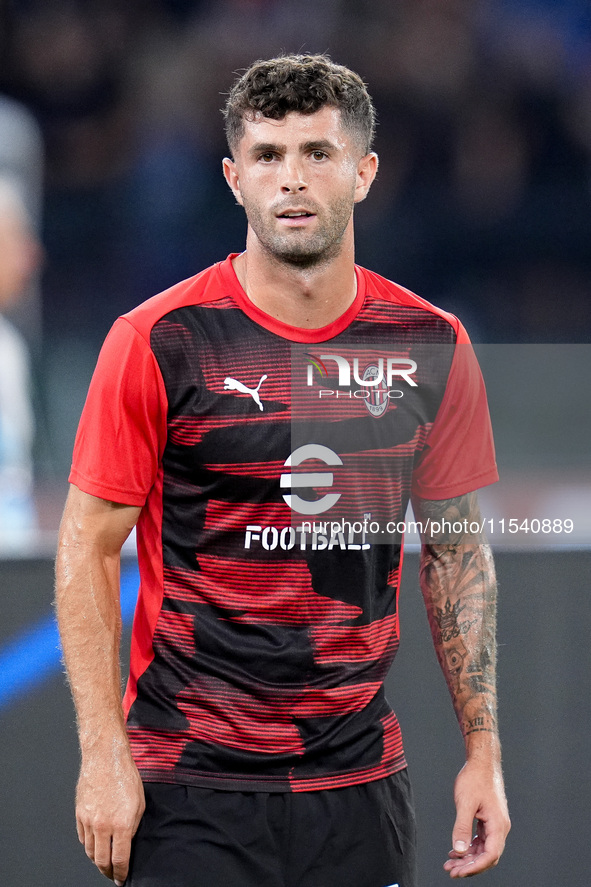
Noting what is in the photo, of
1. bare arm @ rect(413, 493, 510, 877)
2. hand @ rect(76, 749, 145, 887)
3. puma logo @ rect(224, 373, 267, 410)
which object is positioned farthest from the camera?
bare arm @ rect(413, 493, 510, 877)

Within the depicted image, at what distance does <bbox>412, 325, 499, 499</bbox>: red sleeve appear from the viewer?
1436mm

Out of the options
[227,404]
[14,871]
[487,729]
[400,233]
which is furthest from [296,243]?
[400,233]

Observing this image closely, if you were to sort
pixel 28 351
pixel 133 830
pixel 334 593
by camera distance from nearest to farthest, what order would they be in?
pixel 133 830 → pixel 334 593 → pixel 28 351

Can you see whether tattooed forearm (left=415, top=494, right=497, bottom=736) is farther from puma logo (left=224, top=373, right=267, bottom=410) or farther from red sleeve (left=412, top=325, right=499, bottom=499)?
puma logo (left=224, top=373, right=267, bottom=410)

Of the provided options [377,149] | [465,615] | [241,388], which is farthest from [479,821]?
[377,149]

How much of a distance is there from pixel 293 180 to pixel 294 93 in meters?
0.12

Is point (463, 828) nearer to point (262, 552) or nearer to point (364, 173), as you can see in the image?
point (262, 552)

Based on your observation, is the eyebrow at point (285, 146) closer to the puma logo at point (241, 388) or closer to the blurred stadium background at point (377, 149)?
the puma logo at point (241, 388)

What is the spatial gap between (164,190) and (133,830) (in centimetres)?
200

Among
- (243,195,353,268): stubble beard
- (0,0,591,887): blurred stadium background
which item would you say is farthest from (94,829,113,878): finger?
(0,0,591,887): blurred stadium background

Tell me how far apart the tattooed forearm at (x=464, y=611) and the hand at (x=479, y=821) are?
8cm

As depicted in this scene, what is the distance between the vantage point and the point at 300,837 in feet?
4.09

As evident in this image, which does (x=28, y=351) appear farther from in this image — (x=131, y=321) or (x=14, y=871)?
(x=131, y=321)

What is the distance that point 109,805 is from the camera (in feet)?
3.84
